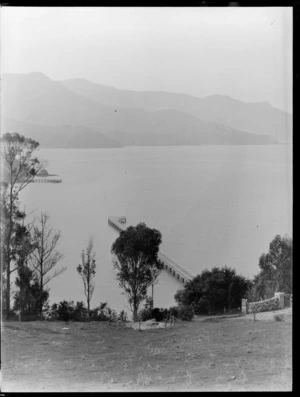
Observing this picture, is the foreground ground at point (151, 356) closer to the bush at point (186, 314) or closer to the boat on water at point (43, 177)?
the bush at point (186, 314)

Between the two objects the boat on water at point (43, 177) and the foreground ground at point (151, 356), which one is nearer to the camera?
the foreground ground at point (151, 356)

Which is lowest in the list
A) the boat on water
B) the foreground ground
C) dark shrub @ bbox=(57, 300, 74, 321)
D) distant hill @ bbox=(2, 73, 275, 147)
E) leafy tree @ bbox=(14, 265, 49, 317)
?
the foreground ground

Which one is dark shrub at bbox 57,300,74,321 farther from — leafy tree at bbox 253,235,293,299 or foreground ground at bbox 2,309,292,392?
leafy tree at bbox 253,235,293,299

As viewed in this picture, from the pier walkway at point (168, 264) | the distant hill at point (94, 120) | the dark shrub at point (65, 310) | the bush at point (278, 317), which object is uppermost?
the distant hill at point (94, 120)

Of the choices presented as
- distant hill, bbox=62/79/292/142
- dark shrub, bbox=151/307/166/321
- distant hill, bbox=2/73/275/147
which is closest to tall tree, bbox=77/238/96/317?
dark shrub, bbox=151/307/166/321

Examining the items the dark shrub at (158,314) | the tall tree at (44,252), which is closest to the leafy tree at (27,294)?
the tall tree at (44,252)

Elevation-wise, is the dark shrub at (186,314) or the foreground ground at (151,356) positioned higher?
the dark shrub at (186,314)

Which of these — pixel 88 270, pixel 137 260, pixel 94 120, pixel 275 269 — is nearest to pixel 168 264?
pixel 137 260
